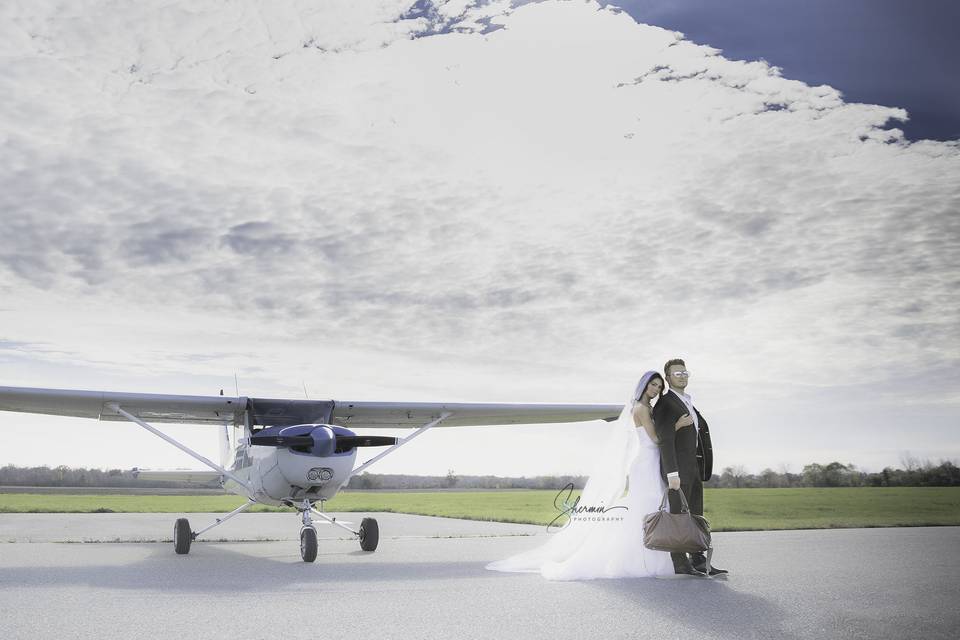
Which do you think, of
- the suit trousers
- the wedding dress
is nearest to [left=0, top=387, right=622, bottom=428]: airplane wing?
the wedding dress

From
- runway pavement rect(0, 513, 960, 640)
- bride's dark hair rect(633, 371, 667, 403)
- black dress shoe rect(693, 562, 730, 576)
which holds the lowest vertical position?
runway pavement rect(0, 513, 960, 640)

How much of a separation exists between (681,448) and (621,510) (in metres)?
0.90

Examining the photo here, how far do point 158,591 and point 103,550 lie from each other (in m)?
6.01

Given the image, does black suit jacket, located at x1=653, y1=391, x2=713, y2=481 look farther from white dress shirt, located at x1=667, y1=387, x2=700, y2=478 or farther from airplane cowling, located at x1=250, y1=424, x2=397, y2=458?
airplane cowling, located at x1=250, y1=424, x2=397, y2=458

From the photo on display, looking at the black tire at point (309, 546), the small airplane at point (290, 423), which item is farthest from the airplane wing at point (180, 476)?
the black tire at point (309, 546)

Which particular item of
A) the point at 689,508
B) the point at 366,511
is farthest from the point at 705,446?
the point at 366,511

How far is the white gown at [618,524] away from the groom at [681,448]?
188 millimetres

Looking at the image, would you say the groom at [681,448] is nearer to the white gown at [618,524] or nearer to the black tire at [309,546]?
the white gown at [618,524]

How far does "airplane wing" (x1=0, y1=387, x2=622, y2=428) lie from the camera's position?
13.4 metres

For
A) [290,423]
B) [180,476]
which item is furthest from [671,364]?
[180,476]

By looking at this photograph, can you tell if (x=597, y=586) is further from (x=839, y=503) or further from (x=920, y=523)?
(x=839, y=503)

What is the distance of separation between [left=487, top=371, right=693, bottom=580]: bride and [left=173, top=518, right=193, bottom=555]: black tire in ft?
19.7

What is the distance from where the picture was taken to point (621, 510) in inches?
323

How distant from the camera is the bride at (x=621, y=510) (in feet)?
26.2
